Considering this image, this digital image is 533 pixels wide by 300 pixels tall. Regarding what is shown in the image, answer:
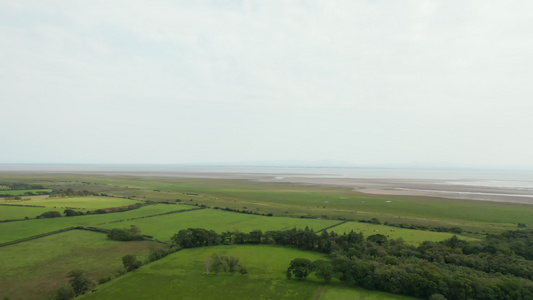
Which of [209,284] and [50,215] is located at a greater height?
[50,215]

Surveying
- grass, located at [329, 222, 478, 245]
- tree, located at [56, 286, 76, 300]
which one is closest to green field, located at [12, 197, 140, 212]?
tree, located at [56, 286, 76, 300]

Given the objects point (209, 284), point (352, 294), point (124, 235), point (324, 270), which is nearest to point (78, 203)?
point (124, 235)

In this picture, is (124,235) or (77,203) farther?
(77,203)

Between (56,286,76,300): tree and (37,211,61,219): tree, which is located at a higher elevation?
(37,211,61,219): tree

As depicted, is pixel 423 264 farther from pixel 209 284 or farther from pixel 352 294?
pixel 209 284

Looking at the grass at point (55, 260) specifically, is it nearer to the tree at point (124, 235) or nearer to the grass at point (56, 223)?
the tree at point (124, 235)

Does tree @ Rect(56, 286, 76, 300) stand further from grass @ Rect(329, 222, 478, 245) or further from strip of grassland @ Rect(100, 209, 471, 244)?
grass @ Rect(329, 222, 478, 245)

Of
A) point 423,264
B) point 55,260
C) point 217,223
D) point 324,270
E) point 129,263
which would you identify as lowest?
point 55,260
